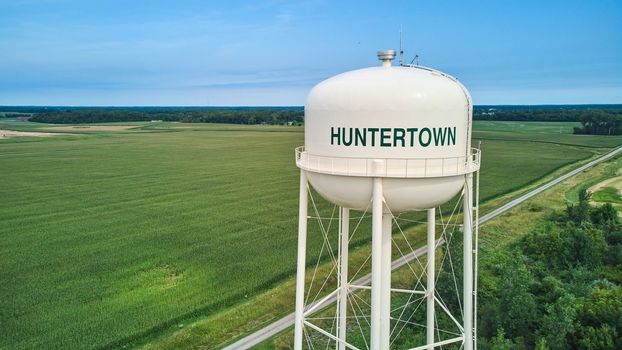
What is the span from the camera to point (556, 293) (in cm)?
1920

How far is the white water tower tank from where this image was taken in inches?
408

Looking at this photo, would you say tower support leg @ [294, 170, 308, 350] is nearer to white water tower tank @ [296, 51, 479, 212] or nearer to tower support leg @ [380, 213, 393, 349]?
white water tower tank @ [296, 51, 479, 212]

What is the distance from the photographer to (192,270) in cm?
2330

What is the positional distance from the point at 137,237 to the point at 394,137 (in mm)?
21732

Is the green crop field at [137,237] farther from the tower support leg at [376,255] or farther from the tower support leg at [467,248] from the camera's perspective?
the tower support leg at [467,248]

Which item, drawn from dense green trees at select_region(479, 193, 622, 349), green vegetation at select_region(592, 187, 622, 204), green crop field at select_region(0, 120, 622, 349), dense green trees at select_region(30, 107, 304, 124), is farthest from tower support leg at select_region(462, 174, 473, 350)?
dense green trees at select_region(30, 107, 304, 124)

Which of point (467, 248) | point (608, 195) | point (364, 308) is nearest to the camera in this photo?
point (467, 248)

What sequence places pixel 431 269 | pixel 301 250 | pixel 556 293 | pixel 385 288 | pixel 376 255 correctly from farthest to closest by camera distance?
pixel 556 293 < pixel 431 269 < pixel 301 250 < pixel 385 288 < pixel 376 255

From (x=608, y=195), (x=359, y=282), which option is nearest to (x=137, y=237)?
(x=359, y=282)

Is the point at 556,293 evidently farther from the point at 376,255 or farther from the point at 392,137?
the point at 392,137

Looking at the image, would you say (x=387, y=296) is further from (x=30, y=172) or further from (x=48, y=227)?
(x=30, y=172)

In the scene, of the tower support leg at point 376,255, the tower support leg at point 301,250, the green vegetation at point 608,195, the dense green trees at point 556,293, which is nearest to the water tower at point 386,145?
the tower support leg at point 376,255

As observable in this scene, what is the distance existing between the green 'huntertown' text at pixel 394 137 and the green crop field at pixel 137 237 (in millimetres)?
11627

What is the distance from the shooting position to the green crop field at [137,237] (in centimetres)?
1891
